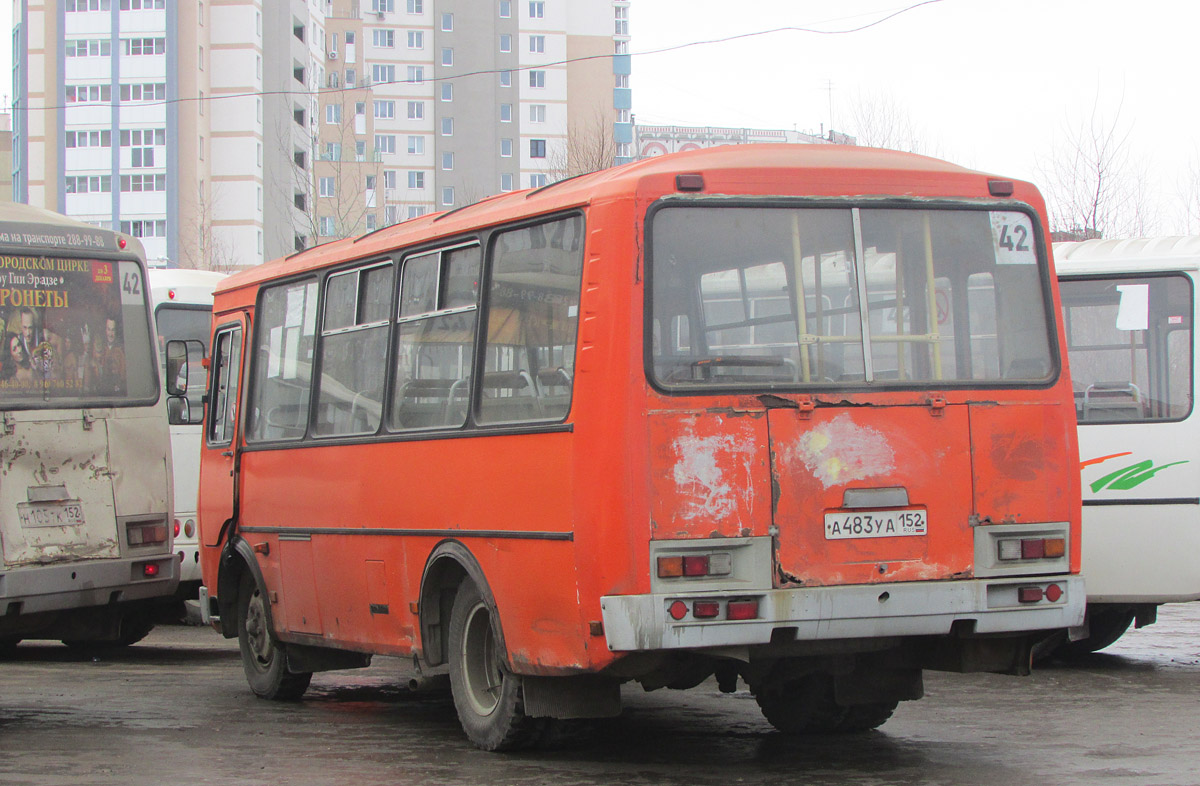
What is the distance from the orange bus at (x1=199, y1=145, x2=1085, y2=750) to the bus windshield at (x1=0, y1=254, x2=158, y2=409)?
3695mm

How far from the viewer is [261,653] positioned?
35.3 feet

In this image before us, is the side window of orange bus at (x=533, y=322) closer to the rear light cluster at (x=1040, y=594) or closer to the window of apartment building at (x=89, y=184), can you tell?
the rear light cluster at (x=1040, y=594)

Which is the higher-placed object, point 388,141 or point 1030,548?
point 388,141

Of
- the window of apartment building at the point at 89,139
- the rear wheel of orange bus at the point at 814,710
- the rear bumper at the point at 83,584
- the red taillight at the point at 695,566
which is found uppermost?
the window of apartment building at the point at 89,139

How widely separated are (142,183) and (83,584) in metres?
74.5

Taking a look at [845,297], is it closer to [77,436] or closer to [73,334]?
[77,436]

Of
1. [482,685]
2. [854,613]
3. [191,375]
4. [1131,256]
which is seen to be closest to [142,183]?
[191,375]

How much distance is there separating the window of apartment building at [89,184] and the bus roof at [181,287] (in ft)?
227

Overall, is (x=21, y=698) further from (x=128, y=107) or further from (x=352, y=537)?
(x=128, y=107)

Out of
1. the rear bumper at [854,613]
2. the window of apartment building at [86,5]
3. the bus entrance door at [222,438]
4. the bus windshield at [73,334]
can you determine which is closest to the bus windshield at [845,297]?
the rear bumper at [854,613]

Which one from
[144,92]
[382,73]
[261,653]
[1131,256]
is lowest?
[261,653]

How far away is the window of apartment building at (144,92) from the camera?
80812 millimetres

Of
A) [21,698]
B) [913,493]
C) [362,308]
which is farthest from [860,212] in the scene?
[21,698]

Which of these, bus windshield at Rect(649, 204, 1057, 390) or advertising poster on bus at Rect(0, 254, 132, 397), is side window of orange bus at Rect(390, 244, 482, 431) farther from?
advertising poster on bus at Rect(0, 254, 132, 397)
